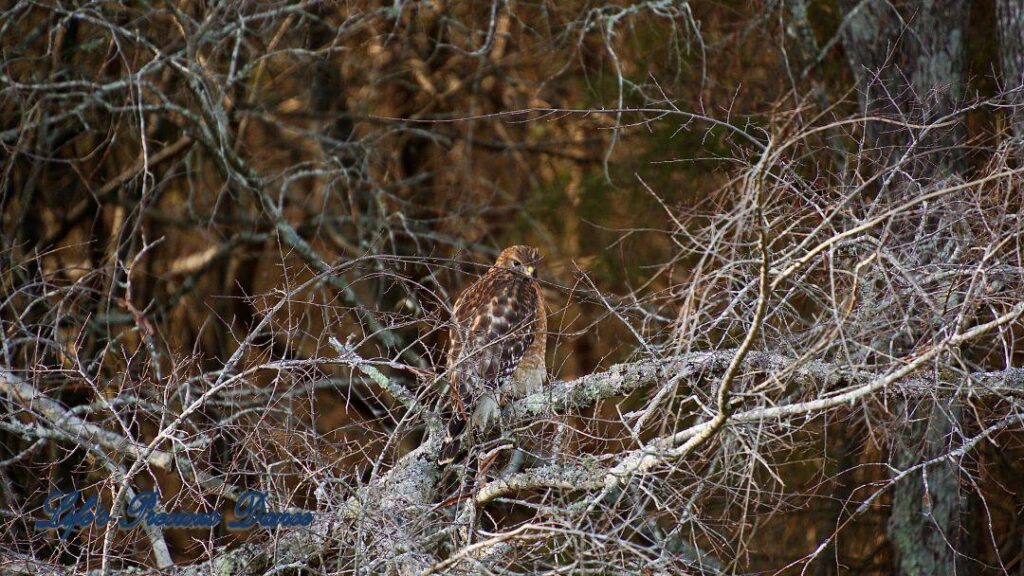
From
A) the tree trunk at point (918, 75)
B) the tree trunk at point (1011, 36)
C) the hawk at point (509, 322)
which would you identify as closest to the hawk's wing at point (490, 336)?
the hawk at point (509, 322)

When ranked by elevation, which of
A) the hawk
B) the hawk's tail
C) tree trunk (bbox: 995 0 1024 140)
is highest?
tree trunk (bbox: 995 0 1024 140)

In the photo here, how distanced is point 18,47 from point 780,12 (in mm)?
4035

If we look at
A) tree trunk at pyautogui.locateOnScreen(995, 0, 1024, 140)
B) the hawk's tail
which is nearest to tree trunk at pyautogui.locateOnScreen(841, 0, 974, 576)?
tree trunk at pyautogui.locateOnScreen(995, 0, 1024, 140)

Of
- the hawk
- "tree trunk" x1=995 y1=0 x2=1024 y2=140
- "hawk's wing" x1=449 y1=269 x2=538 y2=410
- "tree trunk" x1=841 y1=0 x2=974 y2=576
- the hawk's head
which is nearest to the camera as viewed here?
the hawk

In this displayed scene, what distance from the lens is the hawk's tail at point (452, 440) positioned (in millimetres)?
3980

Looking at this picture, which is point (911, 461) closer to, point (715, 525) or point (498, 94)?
point (715, 525)

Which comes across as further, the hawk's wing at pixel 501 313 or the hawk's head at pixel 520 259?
the hawk's head at pixel 520 259

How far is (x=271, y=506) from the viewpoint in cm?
324

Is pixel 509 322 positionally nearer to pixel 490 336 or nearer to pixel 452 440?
pixel 490 336

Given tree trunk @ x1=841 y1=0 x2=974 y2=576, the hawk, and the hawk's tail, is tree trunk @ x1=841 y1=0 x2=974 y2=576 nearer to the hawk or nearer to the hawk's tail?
the hawk

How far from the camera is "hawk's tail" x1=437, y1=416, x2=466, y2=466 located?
398 cm

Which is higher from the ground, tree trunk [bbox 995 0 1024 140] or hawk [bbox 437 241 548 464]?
tree trunk [bbox 995 0 1024 140]

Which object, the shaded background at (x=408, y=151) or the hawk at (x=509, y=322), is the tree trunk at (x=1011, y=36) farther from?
the hawk at (x=509, y=322)

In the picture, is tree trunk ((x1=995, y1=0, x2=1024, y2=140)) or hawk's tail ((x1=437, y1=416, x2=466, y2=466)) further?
tree trunk ((x1=995, y1=0, x2=1024, y2=140))
